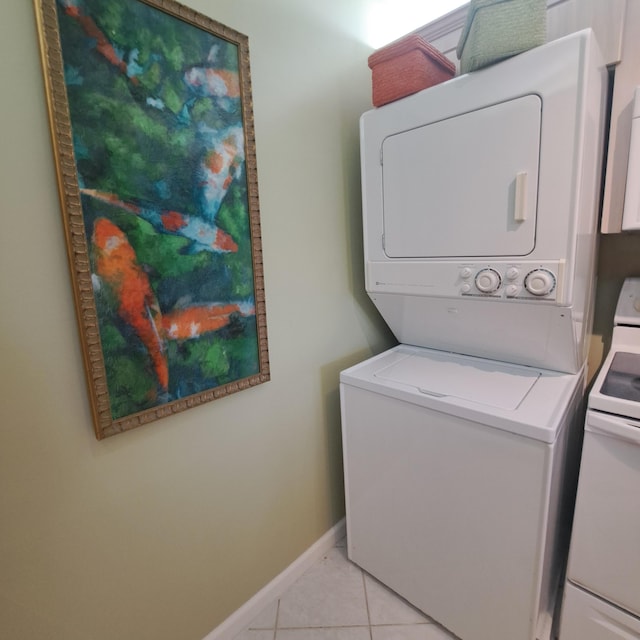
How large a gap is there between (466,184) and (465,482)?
106 cm

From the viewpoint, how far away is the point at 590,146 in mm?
1162

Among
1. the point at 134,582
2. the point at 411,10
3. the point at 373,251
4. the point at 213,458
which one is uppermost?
the point at 411,10

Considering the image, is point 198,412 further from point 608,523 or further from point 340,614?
point 608,523

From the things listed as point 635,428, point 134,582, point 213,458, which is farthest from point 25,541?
point 635,428

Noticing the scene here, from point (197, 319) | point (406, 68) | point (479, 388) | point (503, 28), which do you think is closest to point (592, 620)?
point (479, 388)

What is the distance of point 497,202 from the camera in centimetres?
126

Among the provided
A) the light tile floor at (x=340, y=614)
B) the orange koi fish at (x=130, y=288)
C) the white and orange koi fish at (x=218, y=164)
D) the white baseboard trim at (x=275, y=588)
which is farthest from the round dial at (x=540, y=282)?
the white baseboard trim at (x=275, y=588)

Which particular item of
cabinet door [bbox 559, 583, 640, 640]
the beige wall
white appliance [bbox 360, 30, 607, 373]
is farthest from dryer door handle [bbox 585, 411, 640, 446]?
the beige wall

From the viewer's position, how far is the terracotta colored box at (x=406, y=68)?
1390mm

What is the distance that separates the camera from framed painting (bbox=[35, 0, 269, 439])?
0.98m

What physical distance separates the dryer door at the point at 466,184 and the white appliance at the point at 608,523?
55cm

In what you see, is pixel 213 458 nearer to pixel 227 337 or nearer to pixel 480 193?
pixel 227 337

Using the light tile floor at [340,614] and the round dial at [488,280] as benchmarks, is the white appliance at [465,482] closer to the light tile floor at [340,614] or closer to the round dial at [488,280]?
the light tile floor at [340,614]

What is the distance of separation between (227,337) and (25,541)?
800 millimetres
